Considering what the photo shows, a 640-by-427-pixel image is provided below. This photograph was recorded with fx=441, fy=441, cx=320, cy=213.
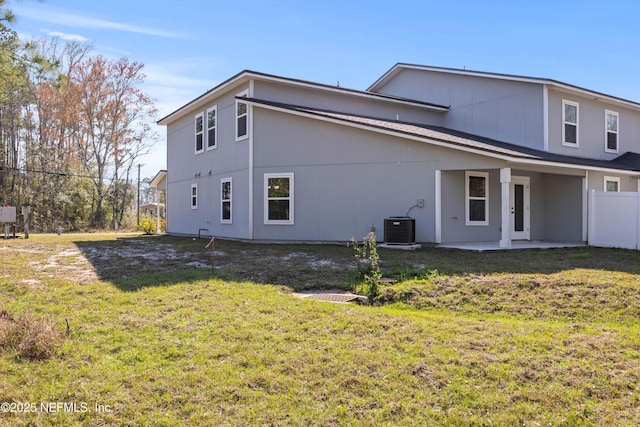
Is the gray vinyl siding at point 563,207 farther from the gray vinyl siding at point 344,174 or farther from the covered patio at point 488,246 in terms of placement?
the gray vinyl siding at point 344,174

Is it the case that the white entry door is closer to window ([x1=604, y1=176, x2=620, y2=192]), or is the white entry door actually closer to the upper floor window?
window ([x1=604, y1=176, x2=620, y2=192])

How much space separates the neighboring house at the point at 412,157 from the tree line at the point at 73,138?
13.7m

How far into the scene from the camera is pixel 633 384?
131 inches

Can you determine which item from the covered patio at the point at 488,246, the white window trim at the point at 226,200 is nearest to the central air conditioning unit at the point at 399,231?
the covered patio at the point at 488,246

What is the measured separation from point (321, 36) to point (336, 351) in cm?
1176

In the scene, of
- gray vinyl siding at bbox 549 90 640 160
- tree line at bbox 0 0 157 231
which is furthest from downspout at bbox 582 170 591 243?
tree line at bbox 0 0 157 231

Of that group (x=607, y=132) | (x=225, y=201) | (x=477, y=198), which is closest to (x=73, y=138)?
(x=225, y=201)

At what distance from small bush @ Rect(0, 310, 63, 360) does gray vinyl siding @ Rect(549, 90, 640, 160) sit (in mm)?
14463

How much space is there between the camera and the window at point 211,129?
15.9m

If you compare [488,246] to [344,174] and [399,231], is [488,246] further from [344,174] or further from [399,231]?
[344,174]

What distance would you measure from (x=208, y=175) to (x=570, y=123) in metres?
12.7

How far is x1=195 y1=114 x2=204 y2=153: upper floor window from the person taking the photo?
55.4 feet

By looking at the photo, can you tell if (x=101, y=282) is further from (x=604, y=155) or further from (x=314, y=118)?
(x=604, y=155)

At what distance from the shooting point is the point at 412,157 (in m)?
11.8
